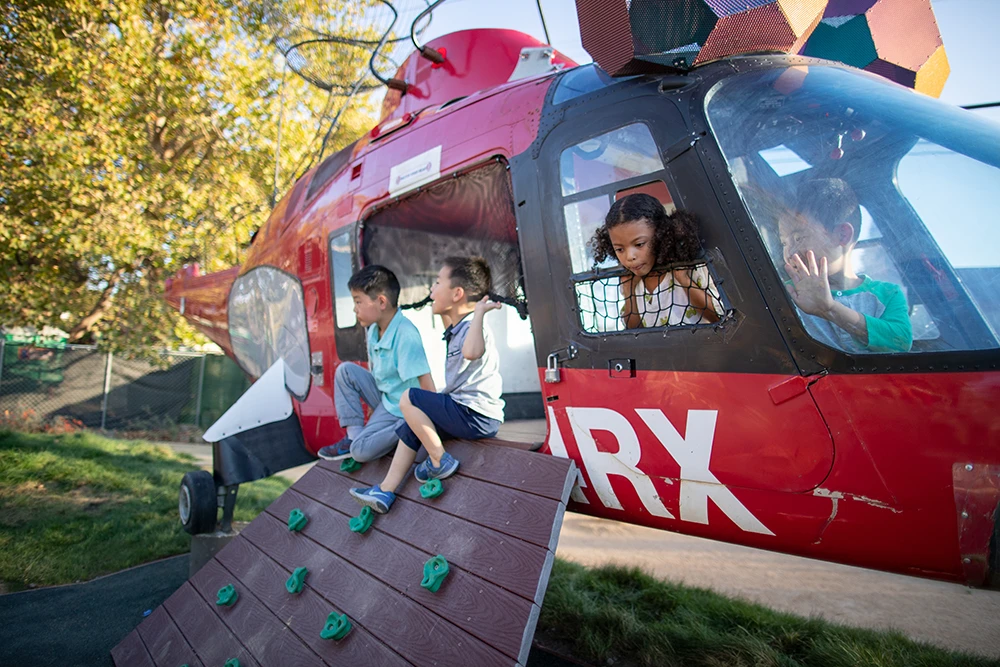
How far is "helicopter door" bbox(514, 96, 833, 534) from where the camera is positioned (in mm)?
2076

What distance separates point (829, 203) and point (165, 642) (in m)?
3.48

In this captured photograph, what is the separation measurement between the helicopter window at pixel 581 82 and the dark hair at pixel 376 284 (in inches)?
53.3

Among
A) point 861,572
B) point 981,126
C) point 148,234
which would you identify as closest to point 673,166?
point 981,126

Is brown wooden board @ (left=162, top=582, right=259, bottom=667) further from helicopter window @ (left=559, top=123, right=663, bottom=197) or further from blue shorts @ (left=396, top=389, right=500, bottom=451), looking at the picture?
helicopter window @ (left=559, top=123, right=663, bottom=197)

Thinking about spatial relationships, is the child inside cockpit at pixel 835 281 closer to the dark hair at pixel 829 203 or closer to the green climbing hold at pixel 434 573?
the dark hair at pixel 829 203

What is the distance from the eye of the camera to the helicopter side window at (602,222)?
2.42 m

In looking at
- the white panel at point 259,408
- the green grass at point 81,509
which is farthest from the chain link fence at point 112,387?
the white panel at point 259,408

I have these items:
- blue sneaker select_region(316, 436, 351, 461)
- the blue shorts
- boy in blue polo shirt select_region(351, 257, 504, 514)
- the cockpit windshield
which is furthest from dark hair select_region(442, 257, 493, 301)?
the cockpit windshield

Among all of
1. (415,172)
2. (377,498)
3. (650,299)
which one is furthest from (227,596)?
(415,172)

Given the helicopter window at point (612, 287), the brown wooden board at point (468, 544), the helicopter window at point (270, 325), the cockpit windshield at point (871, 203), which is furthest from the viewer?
the helicopter window at point (270, 325)

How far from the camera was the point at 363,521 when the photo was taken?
2756 mm

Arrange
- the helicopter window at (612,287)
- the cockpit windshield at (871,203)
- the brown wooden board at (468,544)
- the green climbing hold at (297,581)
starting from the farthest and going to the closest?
the green climbing hold at (297,581), the helicopter window at (612,287), the brown wooden board at (468,544), the cockpit windshield at (871,203)

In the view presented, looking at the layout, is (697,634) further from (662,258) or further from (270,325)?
(270,325)

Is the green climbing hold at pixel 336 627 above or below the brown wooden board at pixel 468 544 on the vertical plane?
below
